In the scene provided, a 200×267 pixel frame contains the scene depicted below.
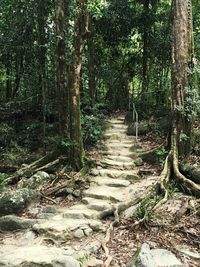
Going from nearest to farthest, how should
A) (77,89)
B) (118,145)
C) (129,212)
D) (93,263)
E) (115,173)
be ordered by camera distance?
(93,263) → (129,212) → (77,89) → (115,173) → (118,145)

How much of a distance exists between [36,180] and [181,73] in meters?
4.44

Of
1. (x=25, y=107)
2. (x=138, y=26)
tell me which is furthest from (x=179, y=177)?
(x=138, y=26)

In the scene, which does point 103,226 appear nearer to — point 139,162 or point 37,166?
point 139,162

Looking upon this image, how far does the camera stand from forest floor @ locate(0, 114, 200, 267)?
5.64 meters

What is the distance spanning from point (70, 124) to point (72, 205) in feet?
7.50

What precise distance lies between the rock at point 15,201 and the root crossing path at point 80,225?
1.46 feet

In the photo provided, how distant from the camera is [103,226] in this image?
671 cm

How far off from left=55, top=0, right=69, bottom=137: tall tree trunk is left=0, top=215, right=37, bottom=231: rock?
10.8 feet

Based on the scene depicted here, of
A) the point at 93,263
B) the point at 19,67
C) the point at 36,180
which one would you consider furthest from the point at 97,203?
the point at 19,67

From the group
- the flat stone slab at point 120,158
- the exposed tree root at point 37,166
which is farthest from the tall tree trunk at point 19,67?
the flat stone slab at point 120,158

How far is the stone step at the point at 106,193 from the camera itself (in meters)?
7.72

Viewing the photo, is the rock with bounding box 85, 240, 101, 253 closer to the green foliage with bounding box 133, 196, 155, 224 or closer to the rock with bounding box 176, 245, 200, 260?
the green foliage with bounding box 133, 196, 155, 224

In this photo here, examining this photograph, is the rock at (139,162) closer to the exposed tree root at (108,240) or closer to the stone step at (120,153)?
the stone step at (120,153)

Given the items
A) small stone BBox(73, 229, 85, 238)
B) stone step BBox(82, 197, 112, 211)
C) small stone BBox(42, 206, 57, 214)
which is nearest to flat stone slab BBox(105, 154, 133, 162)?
stone step BBox(82, 197, 112, 211)
